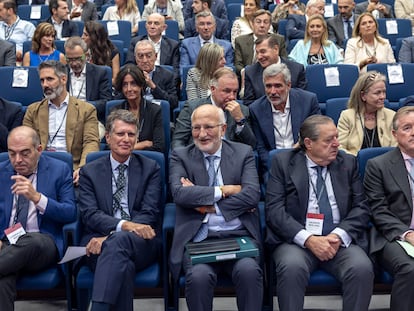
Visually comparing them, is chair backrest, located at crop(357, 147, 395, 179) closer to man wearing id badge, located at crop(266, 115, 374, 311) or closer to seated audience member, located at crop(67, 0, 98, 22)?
man wearing id badge, located at crop(266, 115, 374, 311)

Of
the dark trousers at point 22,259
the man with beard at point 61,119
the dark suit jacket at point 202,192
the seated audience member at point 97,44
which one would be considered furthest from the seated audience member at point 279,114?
the seated audience member at point 97,44

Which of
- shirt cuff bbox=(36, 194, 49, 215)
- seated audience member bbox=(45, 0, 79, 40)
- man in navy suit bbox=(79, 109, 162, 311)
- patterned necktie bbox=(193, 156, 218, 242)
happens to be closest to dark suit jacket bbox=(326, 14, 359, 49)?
seated audience member bbox=(45, 0, 79, 40)

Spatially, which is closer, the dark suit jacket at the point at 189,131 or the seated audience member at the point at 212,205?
the seated audience member at the point at 212,205

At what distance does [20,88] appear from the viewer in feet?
16.7

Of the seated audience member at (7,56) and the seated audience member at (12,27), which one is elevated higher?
the seated audience member at (12,27)

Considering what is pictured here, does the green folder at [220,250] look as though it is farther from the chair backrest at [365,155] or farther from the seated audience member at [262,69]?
the seated audience member at [262,69]

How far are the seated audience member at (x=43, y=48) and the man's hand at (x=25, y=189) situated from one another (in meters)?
2.49

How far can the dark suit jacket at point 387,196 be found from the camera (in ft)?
11.2

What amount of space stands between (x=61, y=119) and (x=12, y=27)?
269 centimetres

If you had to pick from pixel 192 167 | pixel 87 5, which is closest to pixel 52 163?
pixel 192 167

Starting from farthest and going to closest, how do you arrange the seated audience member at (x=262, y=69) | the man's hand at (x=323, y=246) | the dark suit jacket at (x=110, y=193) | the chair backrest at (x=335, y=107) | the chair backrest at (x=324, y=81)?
1. the chair backrest at (x=324, y=81)
2. the seated audience member at (x=262, y=69)
3. the chair backrest at (x=335, y=107)
4. the dark suit jacket at (x=110, y=193)
5. the man's hand at (x=323, y=246)

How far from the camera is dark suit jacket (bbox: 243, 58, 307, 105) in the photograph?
4.93 m

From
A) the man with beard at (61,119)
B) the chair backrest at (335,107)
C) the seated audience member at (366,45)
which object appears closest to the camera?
the man with beard at (61,119)

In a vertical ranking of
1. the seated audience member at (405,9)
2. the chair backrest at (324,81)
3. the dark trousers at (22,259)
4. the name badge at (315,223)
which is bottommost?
the dark trousers at (22,259)
